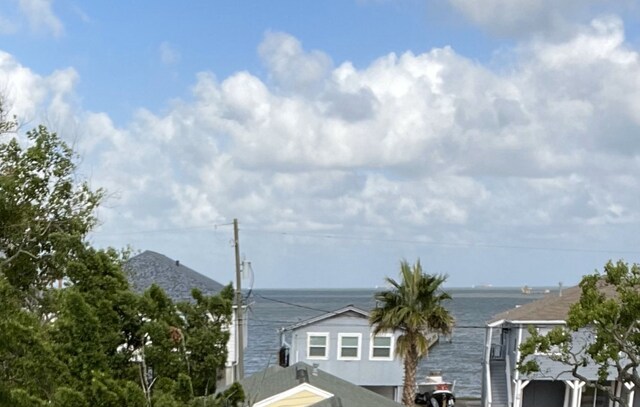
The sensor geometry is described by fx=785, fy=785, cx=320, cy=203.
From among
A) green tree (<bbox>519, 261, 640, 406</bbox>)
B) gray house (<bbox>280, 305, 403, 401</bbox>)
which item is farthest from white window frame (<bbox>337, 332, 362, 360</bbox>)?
green tree (<bbox>519, 261, 640, 406</bbox>)

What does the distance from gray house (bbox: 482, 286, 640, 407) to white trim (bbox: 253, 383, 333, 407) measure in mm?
13969

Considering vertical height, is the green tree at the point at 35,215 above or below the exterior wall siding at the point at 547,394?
above

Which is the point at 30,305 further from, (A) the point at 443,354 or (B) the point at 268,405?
(A) the point at 443,354

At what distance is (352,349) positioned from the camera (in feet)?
124

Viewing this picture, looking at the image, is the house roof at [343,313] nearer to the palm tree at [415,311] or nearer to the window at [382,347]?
the window at [382,347]

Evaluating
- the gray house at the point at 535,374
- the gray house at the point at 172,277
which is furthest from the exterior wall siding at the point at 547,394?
the gray house at the point at 172,277

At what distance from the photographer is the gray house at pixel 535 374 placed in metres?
34.2

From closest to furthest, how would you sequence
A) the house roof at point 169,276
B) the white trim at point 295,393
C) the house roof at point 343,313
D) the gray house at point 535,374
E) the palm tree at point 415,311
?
the white trim at point 295,393
the palm tree at point 415,311
the gray house at point 535,374
the house roof at point 169,276
the house roof at point 343,313

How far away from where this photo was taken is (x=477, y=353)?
248 ft

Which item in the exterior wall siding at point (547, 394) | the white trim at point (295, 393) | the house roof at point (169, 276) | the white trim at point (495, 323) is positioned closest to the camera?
the white trim at point (295, 393)

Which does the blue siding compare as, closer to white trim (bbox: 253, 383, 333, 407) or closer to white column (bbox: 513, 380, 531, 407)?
white column (bbox: 513, 380, 531, 407)

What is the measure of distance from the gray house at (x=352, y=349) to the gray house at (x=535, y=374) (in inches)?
182

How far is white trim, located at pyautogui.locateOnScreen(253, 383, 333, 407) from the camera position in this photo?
22.4 metres

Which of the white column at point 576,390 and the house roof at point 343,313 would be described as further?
the house roof at point 343,313
